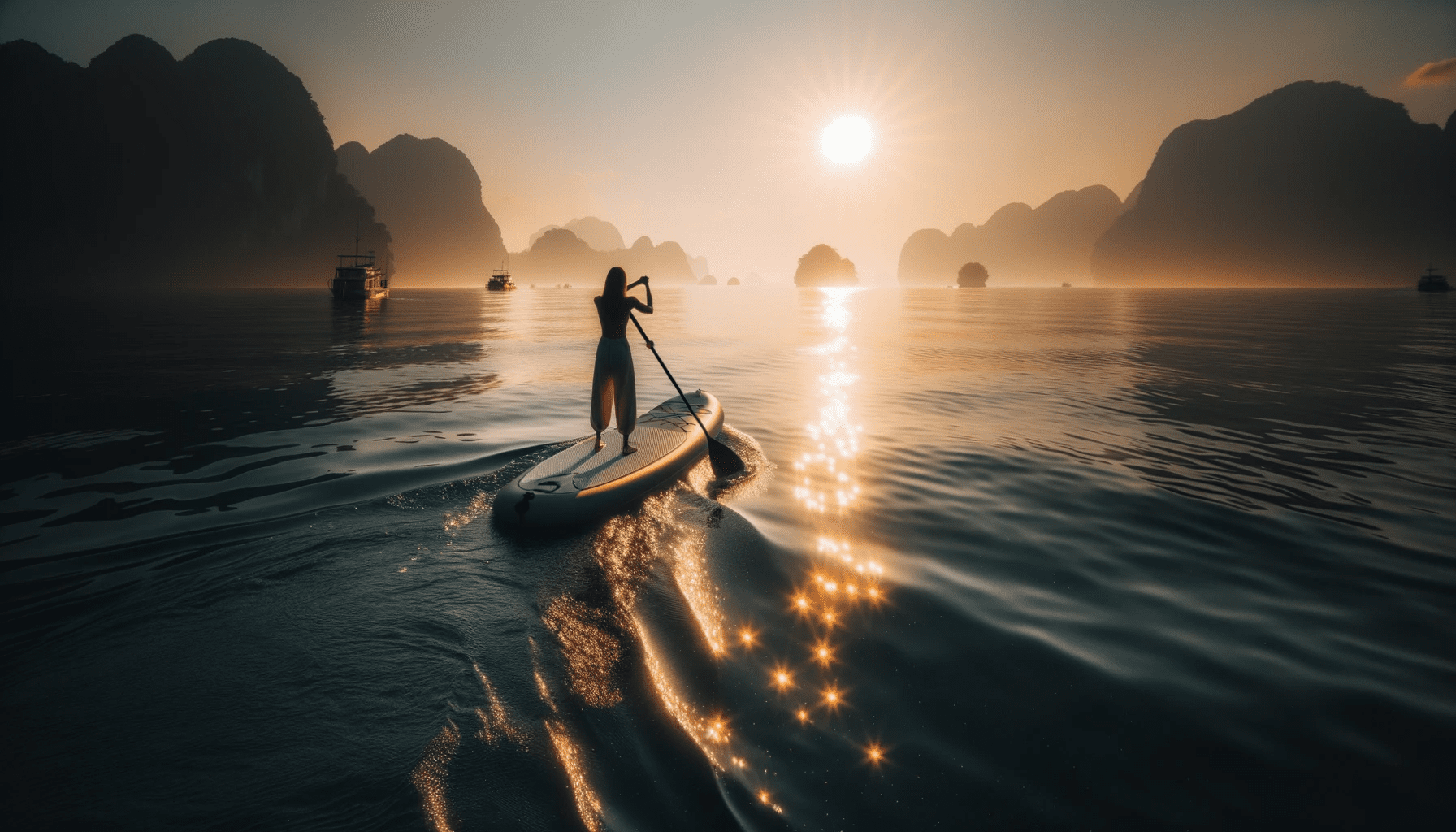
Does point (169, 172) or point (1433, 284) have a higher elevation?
point (169, 172)

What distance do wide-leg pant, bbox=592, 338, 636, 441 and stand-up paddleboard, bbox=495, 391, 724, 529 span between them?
1.54 ft

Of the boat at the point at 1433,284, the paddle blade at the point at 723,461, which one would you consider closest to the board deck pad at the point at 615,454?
the paddle blade at the point at 723,461

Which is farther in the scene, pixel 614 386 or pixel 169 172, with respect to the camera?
pixel 169 172

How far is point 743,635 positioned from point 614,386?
4.30m

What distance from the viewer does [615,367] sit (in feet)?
25.1

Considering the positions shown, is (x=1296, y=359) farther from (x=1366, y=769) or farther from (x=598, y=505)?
(x=598, y=505)

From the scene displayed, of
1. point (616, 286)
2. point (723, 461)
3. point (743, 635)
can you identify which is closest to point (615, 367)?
point (616, 286)

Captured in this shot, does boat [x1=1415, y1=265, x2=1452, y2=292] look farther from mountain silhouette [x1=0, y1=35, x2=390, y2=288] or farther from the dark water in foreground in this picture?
mountain silhouette [x1=0, y1=35, x2=390, y2=288]

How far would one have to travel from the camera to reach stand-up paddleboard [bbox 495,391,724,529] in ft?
20.0

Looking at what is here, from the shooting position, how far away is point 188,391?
13.8 meters

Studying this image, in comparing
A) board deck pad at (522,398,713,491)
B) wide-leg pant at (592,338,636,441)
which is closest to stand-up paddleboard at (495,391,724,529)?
board deck pad at (522,398,713,491)

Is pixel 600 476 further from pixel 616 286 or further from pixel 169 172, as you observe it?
pixel 169 172

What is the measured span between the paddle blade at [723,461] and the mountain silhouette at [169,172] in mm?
139702

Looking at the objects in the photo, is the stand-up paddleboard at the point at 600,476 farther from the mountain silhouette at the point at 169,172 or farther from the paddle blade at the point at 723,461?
the mountain silhouette at the point at 169,172
